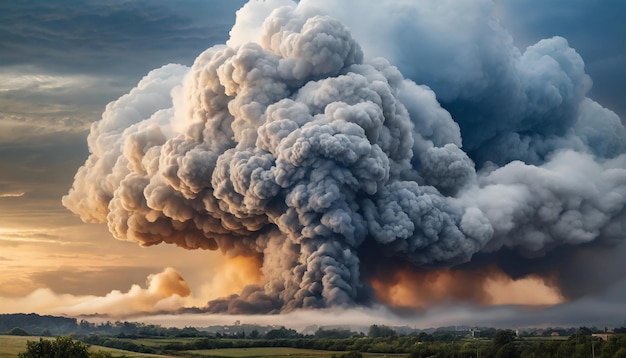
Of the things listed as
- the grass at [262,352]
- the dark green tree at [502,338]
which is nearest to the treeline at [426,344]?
the dark green tree at [502,338]

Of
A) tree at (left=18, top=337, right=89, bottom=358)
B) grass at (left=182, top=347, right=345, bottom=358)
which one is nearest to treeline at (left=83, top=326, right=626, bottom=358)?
grass at (left=182, top=347, right=345, bottom=358)

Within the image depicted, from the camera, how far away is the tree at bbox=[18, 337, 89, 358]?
67.1 m

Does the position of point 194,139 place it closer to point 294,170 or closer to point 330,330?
point 294,170

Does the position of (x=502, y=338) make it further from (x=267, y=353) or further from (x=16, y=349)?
(x=16, y=349)

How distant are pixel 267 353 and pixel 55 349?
1036 cm

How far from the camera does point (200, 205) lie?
75.7 metres

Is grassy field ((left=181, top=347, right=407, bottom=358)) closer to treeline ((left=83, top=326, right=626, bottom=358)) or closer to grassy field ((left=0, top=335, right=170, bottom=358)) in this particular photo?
treeline ((left=83, top=326, right=626, bottom=358))

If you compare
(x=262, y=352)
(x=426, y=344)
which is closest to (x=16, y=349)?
(x=262, y=352)

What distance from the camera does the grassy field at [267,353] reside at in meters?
71.7

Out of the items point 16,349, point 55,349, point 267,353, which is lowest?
point 55,349

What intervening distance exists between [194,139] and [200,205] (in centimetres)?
317

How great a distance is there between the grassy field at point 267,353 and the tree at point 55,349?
289 inches

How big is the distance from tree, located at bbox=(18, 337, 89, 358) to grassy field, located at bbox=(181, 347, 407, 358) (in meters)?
7.34

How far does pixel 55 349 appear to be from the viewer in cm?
6781
